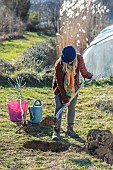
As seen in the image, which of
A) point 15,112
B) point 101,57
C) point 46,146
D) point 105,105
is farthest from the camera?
point 101,57

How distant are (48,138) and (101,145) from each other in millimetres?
879

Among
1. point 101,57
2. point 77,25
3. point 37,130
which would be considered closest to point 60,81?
point 37,130

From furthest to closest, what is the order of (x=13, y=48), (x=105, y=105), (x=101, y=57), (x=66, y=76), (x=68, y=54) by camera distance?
(x=13, y=48), (x=101, y=57), (x=105, y=105), (x=66, y=76), (x=68, y=54)

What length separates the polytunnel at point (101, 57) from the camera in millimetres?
11258

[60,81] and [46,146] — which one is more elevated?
[60,81]

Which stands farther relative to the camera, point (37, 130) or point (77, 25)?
point (77, 25)

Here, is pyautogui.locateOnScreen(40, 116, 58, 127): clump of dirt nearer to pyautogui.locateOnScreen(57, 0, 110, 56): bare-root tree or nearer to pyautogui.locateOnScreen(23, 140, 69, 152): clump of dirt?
pyautogui.locateOnScreen(23, 140, 69, 152): clump of dirt

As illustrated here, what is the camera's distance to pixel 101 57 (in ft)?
37.7

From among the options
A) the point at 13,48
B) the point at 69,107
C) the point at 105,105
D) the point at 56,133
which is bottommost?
the point at 13,48

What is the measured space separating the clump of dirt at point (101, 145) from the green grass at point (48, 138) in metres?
0.09

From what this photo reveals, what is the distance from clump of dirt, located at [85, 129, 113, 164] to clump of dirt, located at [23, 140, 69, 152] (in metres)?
0.32

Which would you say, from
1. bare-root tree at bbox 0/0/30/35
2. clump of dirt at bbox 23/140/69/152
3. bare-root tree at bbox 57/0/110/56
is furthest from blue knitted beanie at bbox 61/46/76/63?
bare-root tree at bbox 0/0/30/35

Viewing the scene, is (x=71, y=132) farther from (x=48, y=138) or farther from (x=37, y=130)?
(x=37, y=130)

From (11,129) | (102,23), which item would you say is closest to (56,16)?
(102,23)
